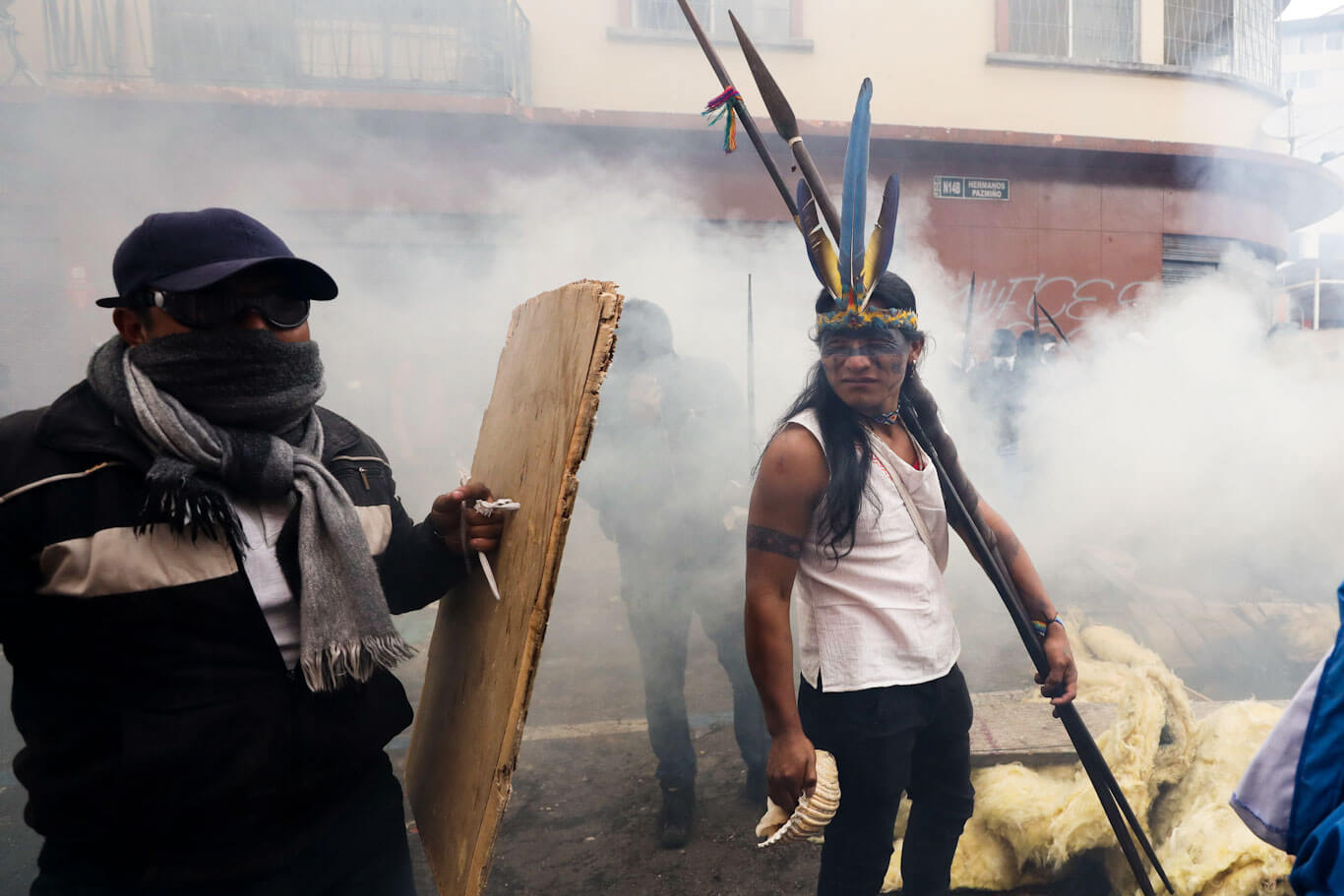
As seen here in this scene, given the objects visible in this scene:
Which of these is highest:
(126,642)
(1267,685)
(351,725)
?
(126,642)

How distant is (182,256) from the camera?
1.29 m

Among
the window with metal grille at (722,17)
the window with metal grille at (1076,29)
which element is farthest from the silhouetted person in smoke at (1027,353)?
the window with metal grille at (722,17)

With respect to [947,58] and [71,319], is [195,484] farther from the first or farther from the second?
[947,58]

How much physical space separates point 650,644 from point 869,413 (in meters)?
1.57

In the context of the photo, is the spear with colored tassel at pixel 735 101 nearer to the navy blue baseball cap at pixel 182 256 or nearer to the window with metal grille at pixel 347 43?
the navy blue baseball cap at pixel 182 256

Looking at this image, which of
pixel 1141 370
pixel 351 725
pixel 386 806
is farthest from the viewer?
pixel 1141 370

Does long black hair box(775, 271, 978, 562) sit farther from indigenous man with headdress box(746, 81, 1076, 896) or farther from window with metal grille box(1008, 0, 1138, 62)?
window with metal grille box(1008, 0, 1138, 62)

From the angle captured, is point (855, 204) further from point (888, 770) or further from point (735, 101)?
point (888, 770)

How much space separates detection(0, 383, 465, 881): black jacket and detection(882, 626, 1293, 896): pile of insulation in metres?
2.17

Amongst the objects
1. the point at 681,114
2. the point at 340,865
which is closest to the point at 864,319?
the point at 340,865

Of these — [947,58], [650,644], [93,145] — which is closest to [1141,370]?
[947,58]

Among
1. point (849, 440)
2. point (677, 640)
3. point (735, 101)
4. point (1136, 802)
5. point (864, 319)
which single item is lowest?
point (1136, 802)

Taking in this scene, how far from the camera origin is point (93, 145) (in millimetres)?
7121

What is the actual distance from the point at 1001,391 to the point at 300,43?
728cm
